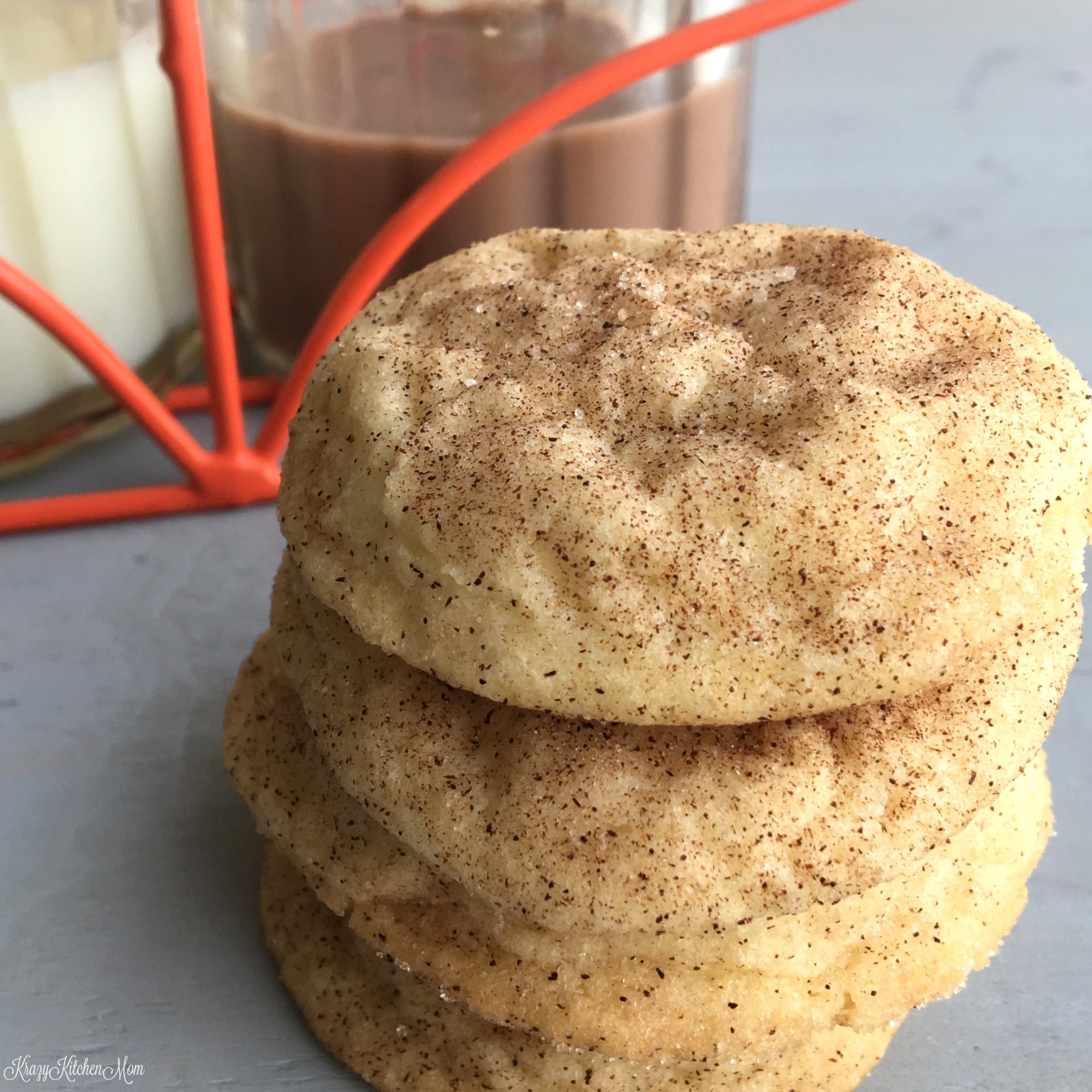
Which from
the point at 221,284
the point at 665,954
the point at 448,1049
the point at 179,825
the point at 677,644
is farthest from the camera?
the point at 221,284

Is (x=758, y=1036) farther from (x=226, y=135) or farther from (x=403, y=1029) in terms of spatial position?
(x=226, y=135)

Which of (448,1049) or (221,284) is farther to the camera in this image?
(221,284)

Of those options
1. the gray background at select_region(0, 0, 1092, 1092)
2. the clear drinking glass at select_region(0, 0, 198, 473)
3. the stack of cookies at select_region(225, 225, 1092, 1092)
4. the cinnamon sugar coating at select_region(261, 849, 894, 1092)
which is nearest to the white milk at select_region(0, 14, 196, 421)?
the clear drinking glass at select_region(0, 0, 198, 473)

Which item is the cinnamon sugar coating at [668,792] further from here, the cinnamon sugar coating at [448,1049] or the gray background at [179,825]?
the gray background at [179,825]

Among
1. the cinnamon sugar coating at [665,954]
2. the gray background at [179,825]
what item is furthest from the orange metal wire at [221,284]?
the cinnamon sugar coating at [665,954]

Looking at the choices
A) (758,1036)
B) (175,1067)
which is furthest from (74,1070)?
(758,1036)

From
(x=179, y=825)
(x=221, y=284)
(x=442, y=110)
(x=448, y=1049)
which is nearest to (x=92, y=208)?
(x=221, y=284)

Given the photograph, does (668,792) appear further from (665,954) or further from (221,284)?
(221,284)
